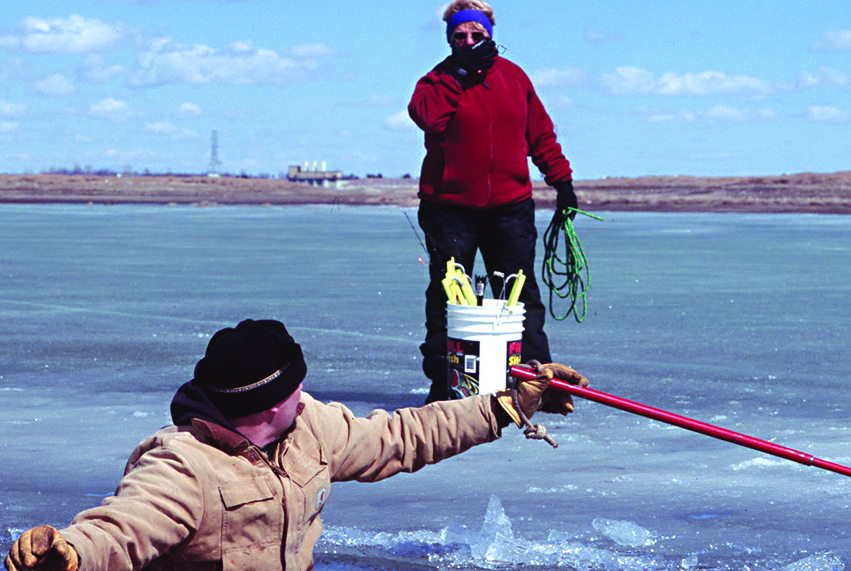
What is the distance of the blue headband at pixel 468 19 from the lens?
5410 millimetres

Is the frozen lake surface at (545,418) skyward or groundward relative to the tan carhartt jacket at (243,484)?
groundward

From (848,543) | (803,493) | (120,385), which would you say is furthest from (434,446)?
(120,385)

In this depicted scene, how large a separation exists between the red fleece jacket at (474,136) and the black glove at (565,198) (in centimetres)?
20

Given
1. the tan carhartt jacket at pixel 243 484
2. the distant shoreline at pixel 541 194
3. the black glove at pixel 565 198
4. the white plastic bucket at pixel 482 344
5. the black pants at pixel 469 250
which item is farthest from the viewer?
the distant shoreline at pixel 541 194

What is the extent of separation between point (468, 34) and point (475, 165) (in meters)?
0.57

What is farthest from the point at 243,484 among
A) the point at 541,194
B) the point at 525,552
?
the point at 541,194

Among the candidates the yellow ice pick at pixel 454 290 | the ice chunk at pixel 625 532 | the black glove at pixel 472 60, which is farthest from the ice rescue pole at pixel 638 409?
the black glove at pixel 472 60

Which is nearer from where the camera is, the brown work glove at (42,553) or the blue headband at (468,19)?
the brown work glove at (42,553)

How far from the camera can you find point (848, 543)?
145 inches

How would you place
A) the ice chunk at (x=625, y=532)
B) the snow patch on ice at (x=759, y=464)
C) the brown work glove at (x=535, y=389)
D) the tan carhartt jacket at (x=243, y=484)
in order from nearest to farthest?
the tan carhartt jacket at (x=243, y=484) < the brown work glove at (x=535, y=389) < the ice chunk at (x=625, y=532) < the snow patch on ice at (x=759, y=464)

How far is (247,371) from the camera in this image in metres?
2.44

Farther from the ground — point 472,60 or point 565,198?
point 472,60

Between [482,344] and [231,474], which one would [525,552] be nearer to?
[482,344]

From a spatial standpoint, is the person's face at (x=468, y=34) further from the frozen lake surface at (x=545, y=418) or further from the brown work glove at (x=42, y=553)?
the brown work glove at (x=42, y=553)
